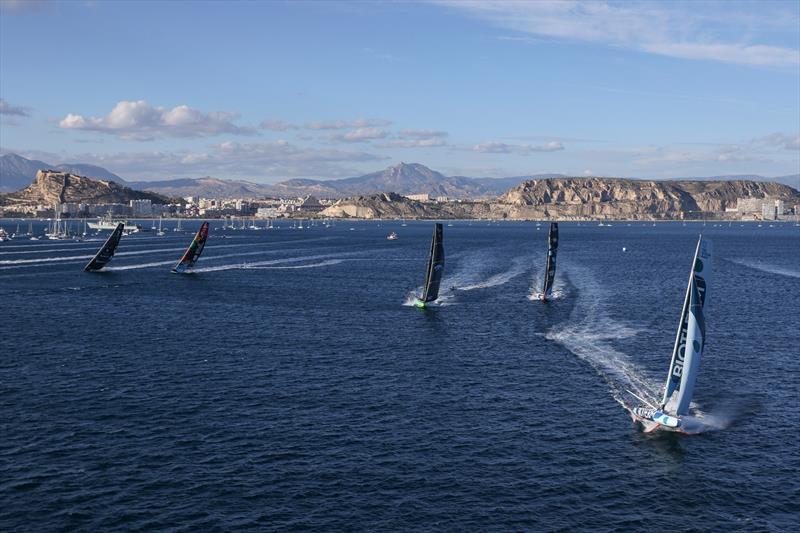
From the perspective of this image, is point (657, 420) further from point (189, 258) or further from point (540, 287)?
point (189, 258)

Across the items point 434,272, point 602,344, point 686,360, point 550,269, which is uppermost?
point 550,269

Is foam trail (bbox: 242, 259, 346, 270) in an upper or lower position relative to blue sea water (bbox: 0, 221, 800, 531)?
upper

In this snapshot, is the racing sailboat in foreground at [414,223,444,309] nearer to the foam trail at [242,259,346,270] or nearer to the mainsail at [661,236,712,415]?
the mainsail at [661,236,712,415]

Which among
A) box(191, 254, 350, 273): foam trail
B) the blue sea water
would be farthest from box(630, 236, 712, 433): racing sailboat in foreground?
box(191, 254, 350, 273): foam trail

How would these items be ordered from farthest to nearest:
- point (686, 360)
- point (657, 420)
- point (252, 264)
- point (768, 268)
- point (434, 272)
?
point (252, 264), point (768, 268), point (434, 272), point (686, 360), point (657, 420)

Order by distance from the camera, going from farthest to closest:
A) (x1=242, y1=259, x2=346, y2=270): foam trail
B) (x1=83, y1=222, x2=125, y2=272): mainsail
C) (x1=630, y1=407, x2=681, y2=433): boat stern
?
1. (x1=242, y1=259, x2=346, y2=270): foam trail
2. (x1=83, y1=222, x2=125, y2=272): mainsail
3. (x1=630, y1=407, x2=681, y2=433): boat stern

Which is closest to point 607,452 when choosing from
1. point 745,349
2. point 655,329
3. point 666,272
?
point 745,349

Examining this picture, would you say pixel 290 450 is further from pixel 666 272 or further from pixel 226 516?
pixel 666 272

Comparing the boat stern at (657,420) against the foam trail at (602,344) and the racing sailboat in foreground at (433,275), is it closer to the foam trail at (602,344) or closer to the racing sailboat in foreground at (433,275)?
the foam trail at (602,344)

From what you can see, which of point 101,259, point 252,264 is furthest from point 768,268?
point 101,259
